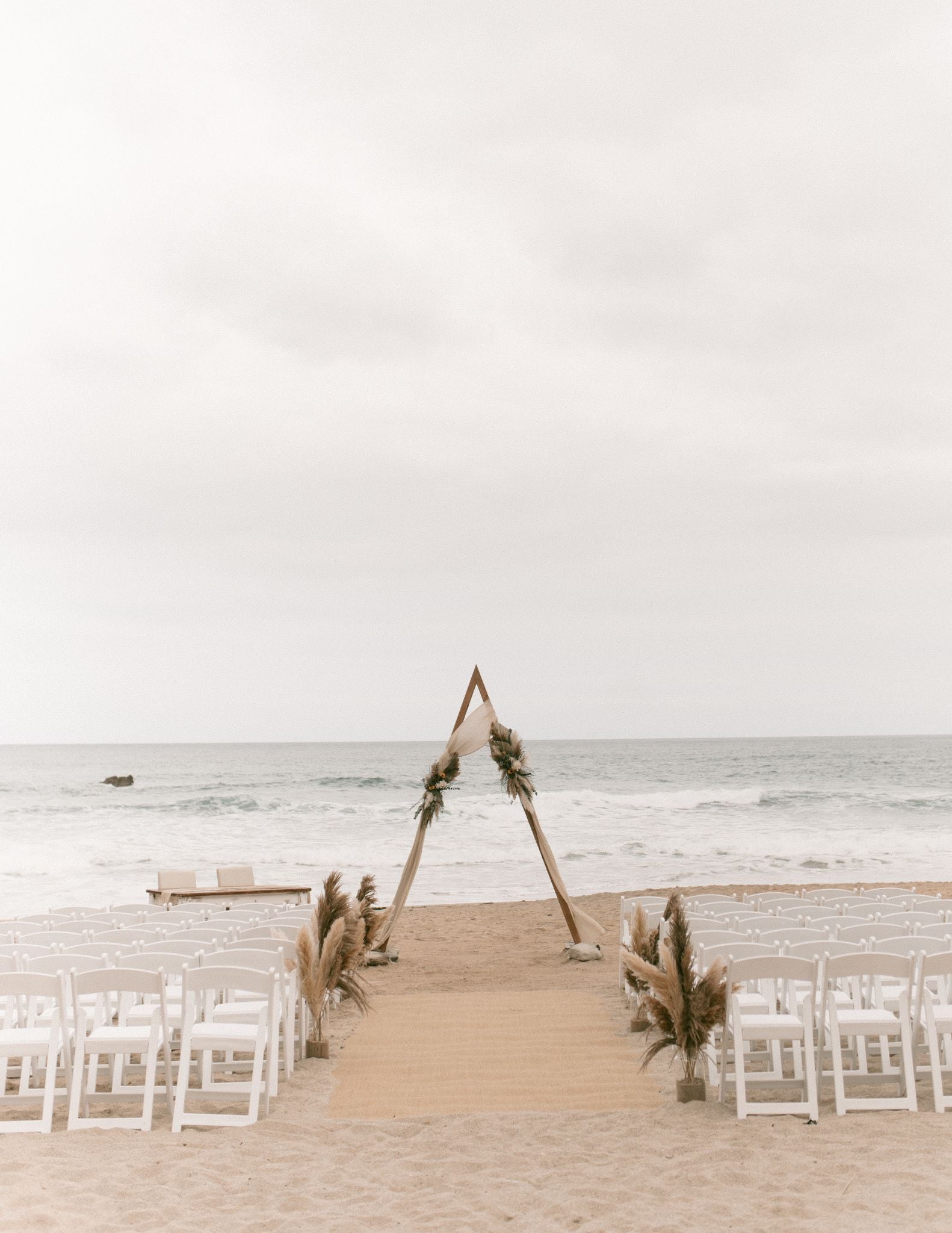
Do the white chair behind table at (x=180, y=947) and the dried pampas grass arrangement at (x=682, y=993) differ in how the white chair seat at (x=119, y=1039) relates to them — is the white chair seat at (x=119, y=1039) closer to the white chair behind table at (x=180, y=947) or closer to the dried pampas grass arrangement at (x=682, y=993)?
the white chair behind table at (x=180, y=947)

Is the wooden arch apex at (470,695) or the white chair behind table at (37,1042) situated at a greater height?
the wooden arch apex at (470,695)

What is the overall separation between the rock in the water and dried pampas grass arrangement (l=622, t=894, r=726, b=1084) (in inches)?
240

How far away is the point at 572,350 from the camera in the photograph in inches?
857

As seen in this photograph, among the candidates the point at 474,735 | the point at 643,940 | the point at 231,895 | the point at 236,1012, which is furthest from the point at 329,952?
the point at 231,895

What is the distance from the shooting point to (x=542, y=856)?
1196 centimetres

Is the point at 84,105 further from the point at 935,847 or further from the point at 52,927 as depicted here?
the point at 935,847

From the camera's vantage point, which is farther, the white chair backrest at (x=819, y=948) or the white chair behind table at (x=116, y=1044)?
the white chair backrest at (x=819, y=948)

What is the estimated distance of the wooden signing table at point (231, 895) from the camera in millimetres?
13672

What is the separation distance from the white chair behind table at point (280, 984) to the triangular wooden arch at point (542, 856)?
4.48 metres

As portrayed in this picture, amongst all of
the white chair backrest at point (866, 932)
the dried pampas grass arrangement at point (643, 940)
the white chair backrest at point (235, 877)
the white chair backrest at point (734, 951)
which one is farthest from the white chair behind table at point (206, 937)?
the white chair backrest at point (235, 877)

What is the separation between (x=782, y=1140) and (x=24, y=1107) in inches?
171

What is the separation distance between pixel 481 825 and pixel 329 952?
28199 mm

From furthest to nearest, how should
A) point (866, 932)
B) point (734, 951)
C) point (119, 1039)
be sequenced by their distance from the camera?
point (866, 932) < point (734, 951) < point (119, 1039)

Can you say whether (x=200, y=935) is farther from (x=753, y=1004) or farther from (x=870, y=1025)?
(x=870, y=1025)
